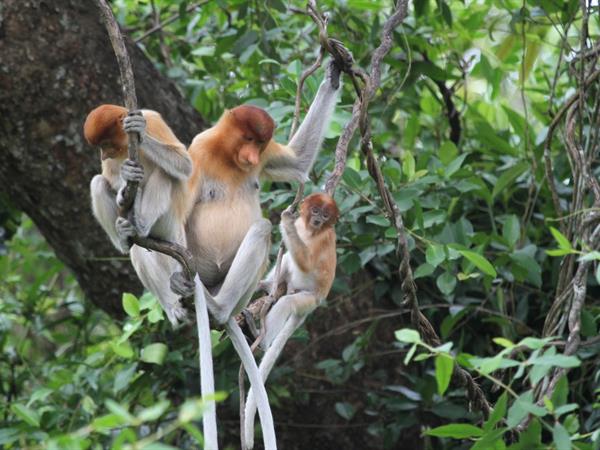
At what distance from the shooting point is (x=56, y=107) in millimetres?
5199

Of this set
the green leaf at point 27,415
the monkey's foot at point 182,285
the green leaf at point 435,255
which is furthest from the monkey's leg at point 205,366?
the green leaf at point 27,415

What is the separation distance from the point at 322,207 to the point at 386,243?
70 centimetres

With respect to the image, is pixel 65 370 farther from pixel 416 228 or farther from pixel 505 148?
pixel 505 148

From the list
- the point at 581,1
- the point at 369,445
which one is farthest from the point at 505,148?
the point at 369,445

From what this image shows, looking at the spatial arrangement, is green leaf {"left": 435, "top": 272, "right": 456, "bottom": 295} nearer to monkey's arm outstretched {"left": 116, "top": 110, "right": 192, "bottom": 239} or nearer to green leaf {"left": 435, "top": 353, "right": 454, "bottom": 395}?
monkey's arm outstretched {"left": 116, "top": 110, "right": 192, "bottom": 239}

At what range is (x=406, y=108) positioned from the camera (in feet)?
20.1

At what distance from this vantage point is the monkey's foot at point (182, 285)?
3.71 m

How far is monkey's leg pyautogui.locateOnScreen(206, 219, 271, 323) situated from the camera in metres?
4.03

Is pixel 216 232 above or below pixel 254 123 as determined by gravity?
below

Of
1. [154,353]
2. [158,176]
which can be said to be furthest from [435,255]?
[154,353]

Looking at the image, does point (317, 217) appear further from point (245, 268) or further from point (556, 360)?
point (556, 360)

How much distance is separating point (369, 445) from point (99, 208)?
2.66m

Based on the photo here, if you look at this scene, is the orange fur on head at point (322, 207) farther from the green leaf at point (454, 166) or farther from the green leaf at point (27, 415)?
the green leaf at point (27, 415)

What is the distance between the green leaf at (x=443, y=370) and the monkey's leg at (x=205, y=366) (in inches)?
26.0
